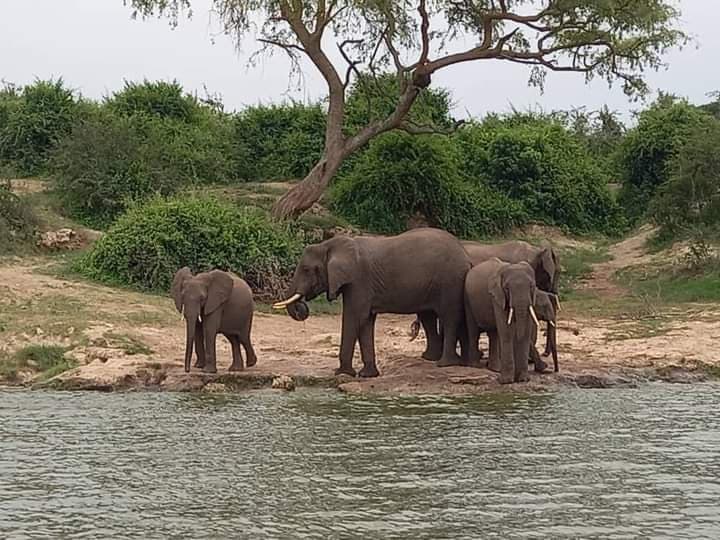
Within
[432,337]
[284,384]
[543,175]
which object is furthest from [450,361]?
[543,175]

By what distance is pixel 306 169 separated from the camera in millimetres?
34094

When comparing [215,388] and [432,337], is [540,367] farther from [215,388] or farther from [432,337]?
[215,388]

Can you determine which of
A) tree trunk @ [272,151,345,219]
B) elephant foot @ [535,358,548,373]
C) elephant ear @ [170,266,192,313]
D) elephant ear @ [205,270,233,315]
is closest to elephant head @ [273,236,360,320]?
elephant ear @ [205,270,233,315]

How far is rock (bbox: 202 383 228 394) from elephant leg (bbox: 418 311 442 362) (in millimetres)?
3013

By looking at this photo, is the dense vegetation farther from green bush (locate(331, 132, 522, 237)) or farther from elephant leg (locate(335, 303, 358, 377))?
elephant leg (locate(335, 303, 358, 377))

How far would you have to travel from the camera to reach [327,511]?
8.02 m

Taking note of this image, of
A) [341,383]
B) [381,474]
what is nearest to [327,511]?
[381,474]

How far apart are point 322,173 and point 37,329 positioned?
1240 cm

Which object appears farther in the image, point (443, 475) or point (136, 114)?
point (136, 114)

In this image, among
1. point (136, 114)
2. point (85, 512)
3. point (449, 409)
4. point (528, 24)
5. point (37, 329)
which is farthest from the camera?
point (136, 114)

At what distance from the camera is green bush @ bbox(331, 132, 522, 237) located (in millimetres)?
30125

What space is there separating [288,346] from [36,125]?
18.7 metres

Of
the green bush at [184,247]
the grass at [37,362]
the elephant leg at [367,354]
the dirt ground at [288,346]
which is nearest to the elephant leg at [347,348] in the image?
the elephant leg at [367,354]

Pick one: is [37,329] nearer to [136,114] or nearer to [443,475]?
[443,475]
